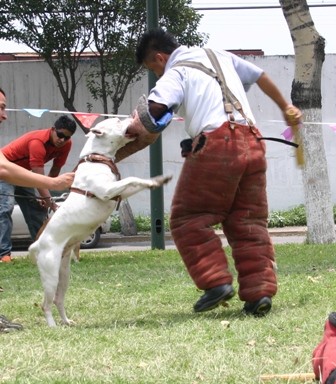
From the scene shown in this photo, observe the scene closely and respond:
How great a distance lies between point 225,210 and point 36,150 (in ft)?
15.8

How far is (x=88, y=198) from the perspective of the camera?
568 cm

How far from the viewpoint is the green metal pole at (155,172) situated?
41.1ft

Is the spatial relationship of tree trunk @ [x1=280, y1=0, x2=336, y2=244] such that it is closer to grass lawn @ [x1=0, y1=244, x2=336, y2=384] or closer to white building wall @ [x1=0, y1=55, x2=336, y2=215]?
grass lawn @ [x1=0, y1=244, x2=336, y2=384]

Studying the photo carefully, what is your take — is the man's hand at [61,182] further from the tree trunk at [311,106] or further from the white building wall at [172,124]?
the white building wall at [172,124]

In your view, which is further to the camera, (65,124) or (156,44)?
(65,124)

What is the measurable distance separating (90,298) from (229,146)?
202 centimetres

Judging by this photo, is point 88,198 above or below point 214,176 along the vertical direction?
below

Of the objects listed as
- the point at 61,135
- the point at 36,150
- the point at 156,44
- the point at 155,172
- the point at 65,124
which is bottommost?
the point at 155,172

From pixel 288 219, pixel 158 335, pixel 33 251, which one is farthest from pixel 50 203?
pixel 288 219

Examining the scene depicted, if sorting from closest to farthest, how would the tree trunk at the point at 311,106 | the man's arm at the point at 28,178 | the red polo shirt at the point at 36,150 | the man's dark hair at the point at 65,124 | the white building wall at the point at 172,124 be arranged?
the man's arm at the point at 28,178 < the man's dark hair at the point at 65,124 < the red polo shirt at the point at 36,150 < the tree trunk at the point at 311,106 < the white building wall at the point at 172,124

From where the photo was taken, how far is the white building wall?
72.2ft

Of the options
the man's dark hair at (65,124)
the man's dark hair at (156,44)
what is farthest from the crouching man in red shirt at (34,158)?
the man's dark hair at (156,44)

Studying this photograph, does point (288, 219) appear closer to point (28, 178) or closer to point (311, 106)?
point (311, 106)

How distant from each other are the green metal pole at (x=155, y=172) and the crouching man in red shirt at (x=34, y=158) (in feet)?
7.12
